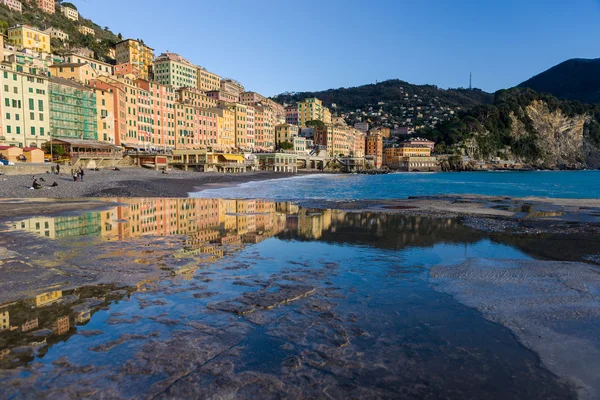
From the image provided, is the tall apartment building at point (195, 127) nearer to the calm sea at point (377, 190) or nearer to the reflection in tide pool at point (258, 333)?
the calm sea at point (377, 190)

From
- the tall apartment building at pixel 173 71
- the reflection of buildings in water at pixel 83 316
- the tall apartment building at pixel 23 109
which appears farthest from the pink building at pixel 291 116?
the reflection of buildings in water at pixel 83 316

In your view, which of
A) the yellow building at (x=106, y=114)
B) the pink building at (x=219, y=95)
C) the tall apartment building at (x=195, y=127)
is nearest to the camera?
the yellow building at (x=106, y=114)

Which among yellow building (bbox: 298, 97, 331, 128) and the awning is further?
yellow building (bbox: 298, 97, 331, 128)

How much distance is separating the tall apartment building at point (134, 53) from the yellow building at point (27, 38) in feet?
94.2

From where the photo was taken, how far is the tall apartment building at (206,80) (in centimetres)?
13988

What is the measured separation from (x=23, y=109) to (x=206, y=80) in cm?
9369

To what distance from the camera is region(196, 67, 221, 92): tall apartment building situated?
139875 mm

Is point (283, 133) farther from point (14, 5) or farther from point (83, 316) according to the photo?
point (83, 316)

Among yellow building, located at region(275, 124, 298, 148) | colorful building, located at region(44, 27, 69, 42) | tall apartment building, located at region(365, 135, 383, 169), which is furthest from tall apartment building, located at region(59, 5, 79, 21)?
tall apartment building, located at region(365, 135, 383, 169)

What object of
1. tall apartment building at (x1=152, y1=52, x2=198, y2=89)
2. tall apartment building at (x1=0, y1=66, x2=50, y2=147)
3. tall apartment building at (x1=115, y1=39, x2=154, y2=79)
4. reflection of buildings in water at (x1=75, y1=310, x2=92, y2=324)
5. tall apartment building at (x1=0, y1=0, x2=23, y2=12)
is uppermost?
tall apartment building at (x1=0, y1=0, x2=23, y2=12)

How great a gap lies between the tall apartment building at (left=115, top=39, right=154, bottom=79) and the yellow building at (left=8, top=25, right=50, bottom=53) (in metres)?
28.7

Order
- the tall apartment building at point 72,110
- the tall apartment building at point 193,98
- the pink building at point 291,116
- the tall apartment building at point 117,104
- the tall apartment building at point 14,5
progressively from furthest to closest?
the pink building at point 291,116, the tall apartment building at point 14,5, the tall apartment building at point 193,98, the tall apartment building at point 117,104, the tall apartment building at point 72,110

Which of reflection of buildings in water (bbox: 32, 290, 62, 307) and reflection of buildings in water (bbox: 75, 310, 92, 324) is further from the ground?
reflection of buildings in water (bbox: 32, 290, 62, 307)

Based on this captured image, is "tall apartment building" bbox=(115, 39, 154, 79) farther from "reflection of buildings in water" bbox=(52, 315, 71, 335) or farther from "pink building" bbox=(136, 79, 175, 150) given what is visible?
"reflection of buildings in water" bbox=(52, 315, 71, 335)
